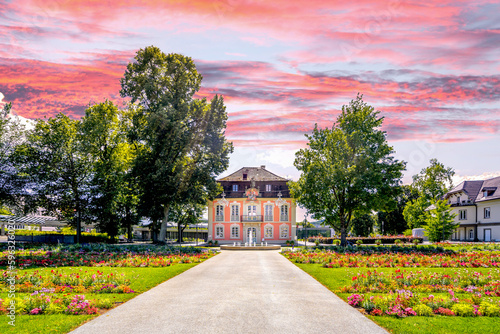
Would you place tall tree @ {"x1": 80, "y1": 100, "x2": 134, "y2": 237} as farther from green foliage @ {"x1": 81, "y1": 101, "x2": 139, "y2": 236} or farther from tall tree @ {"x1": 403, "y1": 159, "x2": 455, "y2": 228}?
tall tree @ {"x1": 403, "y1": 159, "x2": 455, "y2": 228}

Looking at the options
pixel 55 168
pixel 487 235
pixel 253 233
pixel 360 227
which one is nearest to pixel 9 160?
pixel 55 168

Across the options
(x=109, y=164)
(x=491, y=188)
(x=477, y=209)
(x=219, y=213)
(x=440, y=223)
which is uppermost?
(x=109, y=164)

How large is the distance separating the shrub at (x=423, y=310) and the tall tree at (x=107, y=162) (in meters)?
34.0

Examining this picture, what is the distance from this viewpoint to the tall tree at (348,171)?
39750 millimetres

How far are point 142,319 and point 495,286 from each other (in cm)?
1203

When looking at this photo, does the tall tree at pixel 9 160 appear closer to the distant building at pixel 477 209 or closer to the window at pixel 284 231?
the window at pixel 284 231

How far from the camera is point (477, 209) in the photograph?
61.2 m

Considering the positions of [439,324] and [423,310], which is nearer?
[439,324]

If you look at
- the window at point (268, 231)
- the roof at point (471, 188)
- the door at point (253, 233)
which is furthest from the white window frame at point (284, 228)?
the roof at point (471, 188)

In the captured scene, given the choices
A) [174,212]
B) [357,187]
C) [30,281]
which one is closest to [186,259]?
[30,281]

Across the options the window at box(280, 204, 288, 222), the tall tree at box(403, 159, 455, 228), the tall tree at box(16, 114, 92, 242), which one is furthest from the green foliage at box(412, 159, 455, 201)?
the tall tree at box(16, 114, 92, 242)

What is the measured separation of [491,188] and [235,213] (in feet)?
121

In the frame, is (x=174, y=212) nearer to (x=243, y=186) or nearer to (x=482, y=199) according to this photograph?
(x=243, y=186)

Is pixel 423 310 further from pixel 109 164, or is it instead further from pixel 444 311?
pixel 109 164
